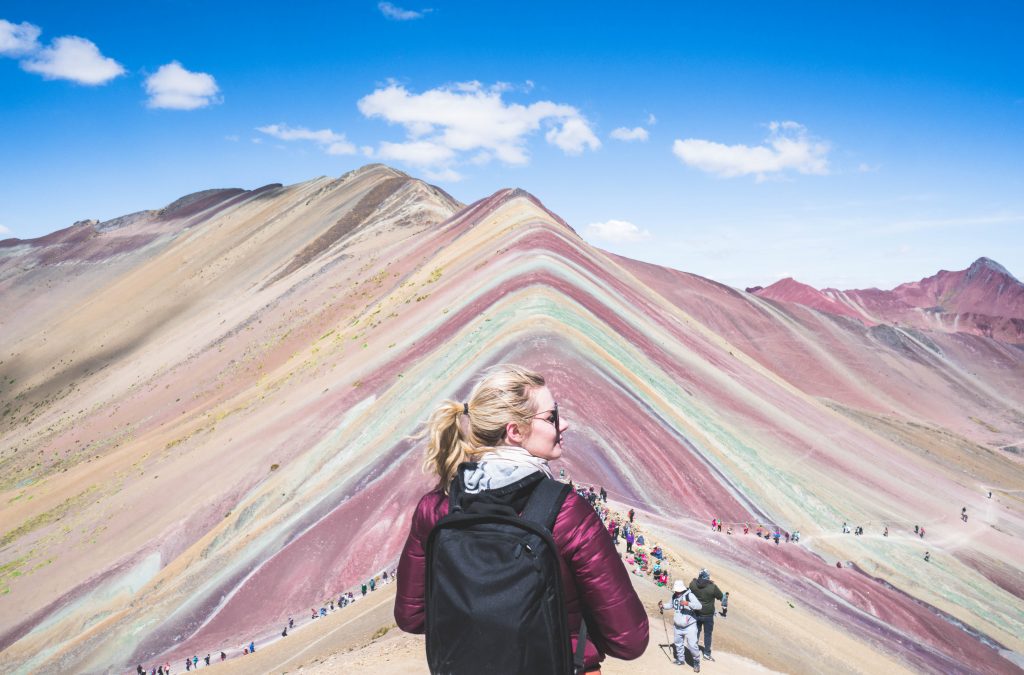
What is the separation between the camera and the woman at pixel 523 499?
254 centimetres

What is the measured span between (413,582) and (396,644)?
5022 millimetres

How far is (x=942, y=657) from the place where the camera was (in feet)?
46.1

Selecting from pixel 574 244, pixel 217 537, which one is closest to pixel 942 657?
pixel 217 537

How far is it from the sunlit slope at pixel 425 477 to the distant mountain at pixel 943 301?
5318cm

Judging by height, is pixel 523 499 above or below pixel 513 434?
below

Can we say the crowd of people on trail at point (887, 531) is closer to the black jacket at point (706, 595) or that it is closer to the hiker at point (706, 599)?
the hiker at point (706, 599)

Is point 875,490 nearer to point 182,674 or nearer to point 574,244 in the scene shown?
point 574,244

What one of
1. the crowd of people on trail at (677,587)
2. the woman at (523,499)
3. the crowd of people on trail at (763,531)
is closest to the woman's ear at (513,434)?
the woman at (523,499)

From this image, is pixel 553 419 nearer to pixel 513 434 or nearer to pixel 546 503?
pixel 513 434

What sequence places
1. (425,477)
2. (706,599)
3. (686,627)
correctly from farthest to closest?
1. (425,477)
2. (706,599)
3. (686,627)

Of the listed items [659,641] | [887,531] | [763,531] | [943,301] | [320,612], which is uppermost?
[943,301]

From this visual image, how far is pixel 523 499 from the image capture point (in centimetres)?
261

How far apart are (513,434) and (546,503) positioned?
475mm

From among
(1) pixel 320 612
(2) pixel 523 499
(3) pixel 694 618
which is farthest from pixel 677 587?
(1) pixel 320 612
